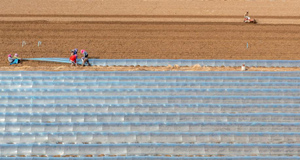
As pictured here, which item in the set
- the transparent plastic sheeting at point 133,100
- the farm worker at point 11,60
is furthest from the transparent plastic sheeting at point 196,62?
the farm worker at point 11,60

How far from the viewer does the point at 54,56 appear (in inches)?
633

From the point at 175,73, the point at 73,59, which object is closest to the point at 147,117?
the point at 175,73

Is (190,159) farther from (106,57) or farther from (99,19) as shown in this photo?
(99,19)

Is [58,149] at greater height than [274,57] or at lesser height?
lesser

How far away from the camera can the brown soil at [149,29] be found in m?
16.5

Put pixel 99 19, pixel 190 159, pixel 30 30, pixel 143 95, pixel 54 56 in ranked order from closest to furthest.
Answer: pixel 190 159, pixel 143 95, pixel 54 56, pixel 30 30, pixel 99 19

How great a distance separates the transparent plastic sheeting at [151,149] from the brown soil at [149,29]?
17.8 ft

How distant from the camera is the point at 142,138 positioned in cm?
980

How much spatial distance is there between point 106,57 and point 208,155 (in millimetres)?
9519

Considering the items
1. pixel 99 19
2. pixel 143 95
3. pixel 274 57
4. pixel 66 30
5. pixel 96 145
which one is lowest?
pixel 96 145

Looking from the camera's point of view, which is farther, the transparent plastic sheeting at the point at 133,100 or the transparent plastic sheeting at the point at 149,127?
the transparent plastic sheeting at the point at 133,100

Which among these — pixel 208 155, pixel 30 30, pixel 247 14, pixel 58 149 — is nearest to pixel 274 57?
pixel 247 14

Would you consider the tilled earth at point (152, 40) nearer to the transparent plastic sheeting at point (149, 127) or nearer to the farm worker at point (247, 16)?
the farm worker at point (247, 16)

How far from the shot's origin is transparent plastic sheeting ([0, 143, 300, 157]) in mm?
9391
